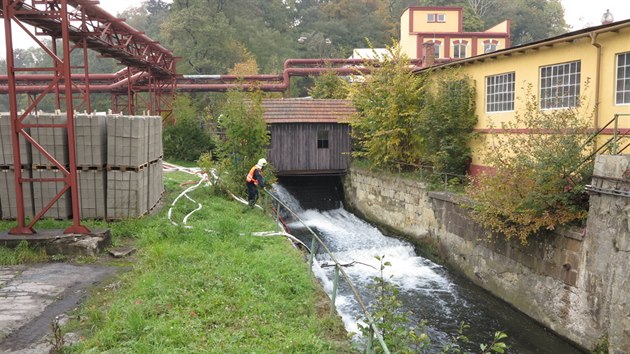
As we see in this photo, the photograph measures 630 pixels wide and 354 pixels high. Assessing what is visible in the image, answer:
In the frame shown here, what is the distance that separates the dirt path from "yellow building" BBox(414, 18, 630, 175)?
32.0ft

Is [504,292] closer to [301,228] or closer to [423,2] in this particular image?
[301,228]

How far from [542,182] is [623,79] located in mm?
3633

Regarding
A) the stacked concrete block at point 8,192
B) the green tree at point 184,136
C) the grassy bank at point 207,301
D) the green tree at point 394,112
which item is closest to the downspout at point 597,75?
the green tree at point 394,112

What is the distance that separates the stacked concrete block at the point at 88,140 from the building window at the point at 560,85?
35.7 feet

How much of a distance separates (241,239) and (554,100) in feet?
29.7

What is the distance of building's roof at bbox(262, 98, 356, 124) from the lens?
22375mm

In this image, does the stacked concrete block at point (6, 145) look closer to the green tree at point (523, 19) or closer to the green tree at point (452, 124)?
the green tree at point (452, 124)

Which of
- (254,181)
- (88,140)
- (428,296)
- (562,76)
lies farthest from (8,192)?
(562,76)

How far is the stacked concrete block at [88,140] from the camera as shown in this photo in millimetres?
11078

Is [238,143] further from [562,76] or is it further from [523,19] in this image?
[523,19]

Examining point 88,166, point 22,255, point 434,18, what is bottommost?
point 22,255

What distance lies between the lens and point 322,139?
904 inches

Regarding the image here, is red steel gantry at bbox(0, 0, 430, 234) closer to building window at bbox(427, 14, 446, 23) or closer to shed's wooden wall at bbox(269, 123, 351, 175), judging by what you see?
shed's wooden wall at bbox(269, 123, 351, 175)

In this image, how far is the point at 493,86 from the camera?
15.9m
